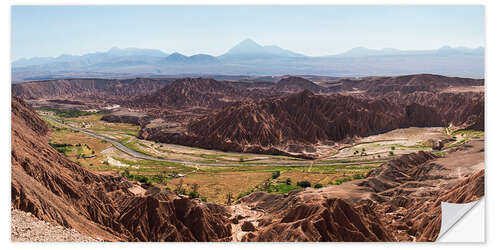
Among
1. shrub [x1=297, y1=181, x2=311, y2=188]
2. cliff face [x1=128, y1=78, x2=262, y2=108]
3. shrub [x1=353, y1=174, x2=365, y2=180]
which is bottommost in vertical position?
shrub [x1=297, y1=181, x2=311, y2=188]

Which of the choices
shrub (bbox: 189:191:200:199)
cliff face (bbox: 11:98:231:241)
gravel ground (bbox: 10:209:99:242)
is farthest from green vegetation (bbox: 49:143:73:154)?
gravel ground (bbox: 10:209:99:242)

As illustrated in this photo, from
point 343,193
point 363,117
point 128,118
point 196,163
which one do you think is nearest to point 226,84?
point 128,118

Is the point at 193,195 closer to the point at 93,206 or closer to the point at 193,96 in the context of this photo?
the point at 93,206

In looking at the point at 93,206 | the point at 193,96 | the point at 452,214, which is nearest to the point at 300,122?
the point at 452,214

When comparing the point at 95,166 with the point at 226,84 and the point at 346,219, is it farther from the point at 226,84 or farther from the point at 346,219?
the point at 226,84

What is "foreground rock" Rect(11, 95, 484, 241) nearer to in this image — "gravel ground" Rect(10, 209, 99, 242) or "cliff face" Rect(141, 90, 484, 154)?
"gravel ground" Rect(10, 209, 99, 242)
